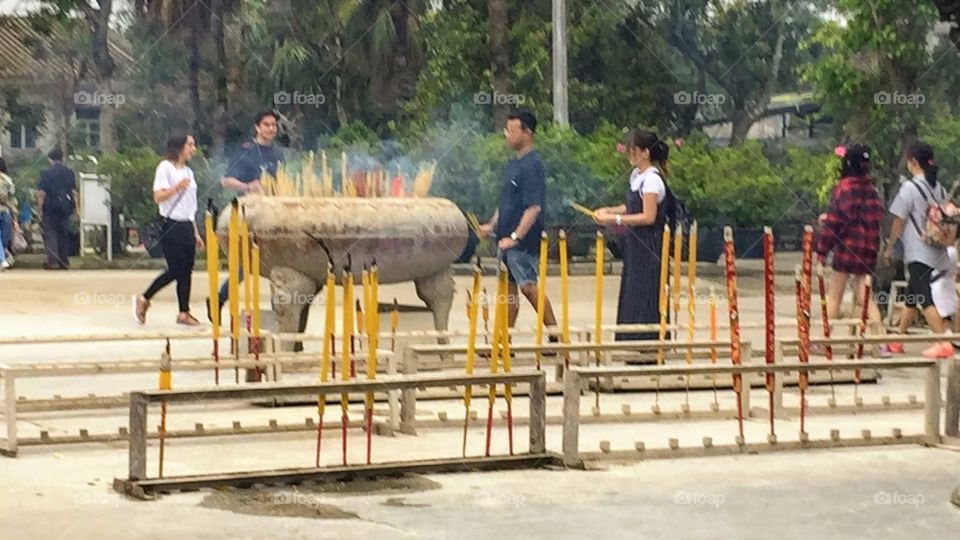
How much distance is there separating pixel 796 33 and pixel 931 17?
4.29 m

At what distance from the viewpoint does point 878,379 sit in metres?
10.2

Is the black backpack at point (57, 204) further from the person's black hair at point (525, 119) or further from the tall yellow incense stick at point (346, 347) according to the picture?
the tall yellow incense stick at point (346, 347)

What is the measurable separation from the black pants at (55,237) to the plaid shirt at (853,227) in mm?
10440

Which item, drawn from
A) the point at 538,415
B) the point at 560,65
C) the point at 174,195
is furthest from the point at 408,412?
the point at 560,65

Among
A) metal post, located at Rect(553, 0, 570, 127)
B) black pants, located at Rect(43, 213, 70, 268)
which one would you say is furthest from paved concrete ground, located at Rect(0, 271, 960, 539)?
black pants, located at Rect(43, 213, 70, 268)

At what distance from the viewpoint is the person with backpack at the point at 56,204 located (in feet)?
66.5

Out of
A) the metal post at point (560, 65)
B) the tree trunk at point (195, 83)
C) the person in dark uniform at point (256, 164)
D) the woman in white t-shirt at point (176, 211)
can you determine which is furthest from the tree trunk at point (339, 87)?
the person in dark uniform at point (256, 164)

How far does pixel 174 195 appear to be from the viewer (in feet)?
39.7

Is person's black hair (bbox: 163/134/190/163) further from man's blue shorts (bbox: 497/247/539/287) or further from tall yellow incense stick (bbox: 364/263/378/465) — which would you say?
tall yellow incense stick (bbox: 364/263/378/465)

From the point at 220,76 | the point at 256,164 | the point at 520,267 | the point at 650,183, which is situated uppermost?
the point at 220,76

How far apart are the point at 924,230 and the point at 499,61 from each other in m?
9.52

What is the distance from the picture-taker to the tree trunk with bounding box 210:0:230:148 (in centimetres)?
2091

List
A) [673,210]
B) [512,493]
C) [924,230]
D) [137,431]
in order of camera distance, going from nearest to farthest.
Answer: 1. [137,431]
2. [512,493]
3. [673,210]
4. [924,230]

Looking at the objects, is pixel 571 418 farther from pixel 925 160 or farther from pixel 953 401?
pixel 925 160
